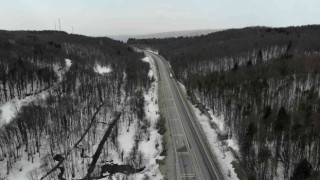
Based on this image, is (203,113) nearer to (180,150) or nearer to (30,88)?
(180,150)

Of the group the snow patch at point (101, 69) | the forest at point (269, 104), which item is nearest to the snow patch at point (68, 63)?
the snow patch at point (101, 69)

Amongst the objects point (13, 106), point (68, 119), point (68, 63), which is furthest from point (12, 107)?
point (68, 63)

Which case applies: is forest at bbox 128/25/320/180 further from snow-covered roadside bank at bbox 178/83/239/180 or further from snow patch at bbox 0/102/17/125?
snow patch at bbox 0/102/17/125

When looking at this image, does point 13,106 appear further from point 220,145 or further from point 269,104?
point 269,104

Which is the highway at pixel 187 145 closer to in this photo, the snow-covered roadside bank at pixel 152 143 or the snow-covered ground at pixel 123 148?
the snow-covered roadside bank at pixel 152 143

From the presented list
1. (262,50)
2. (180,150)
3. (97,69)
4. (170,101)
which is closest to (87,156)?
(180,150)

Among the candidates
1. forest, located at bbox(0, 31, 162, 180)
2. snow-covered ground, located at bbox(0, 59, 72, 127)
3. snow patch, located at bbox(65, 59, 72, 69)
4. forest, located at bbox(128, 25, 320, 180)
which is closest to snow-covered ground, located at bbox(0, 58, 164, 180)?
snow-covered ground, located at bbox(0, 59, 72, 127)
